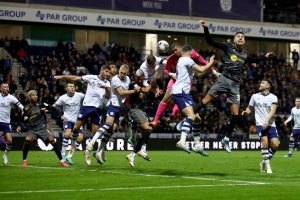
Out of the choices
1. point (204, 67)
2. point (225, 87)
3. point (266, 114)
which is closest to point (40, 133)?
point (225, 87)

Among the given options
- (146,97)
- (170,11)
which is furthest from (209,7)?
(146,97)

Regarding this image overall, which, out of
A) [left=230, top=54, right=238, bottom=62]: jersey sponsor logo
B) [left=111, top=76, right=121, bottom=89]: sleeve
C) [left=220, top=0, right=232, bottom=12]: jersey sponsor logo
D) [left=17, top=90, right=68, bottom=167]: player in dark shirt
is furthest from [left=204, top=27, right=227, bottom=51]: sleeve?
[left=220, top=0, right=232, bottom=12]: jersey sponsor logo

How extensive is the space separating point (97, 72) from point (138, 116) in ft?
80.6

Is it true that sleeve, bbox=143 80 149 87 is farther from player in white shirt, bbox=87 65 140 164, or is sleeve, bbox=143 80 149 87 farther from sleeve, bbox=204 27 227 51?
sleeve, bbox=204 27 227 51

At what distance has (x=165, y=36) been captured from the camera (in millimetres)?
54438

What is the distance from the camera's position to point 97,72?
44500 millimetres

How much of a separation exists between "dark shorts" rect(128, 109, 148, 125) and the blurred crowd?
725 inches

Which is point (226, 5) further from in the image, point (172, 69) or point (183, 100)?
point (183, 100)

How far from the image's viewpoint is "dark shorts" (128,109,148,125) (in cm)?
2016

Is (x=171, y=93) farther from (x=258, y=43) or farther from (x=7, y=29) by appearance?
(x=258, y=43)

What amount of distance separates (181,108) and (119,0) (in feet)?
95.9

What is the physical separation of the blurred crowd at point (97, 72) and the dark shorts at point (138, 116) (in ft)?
60.4

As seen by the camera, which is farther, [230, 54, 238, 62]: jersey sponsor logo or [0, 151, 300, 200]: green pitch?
[230, 54, 238, 62]: jersey sponsor logo

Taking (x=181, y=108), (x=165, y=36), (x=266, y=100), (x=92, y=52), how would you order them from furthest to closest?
(x=165, y=36) < (x=92, y=52) < (x=266, y=100) < (x=181, y=108)
